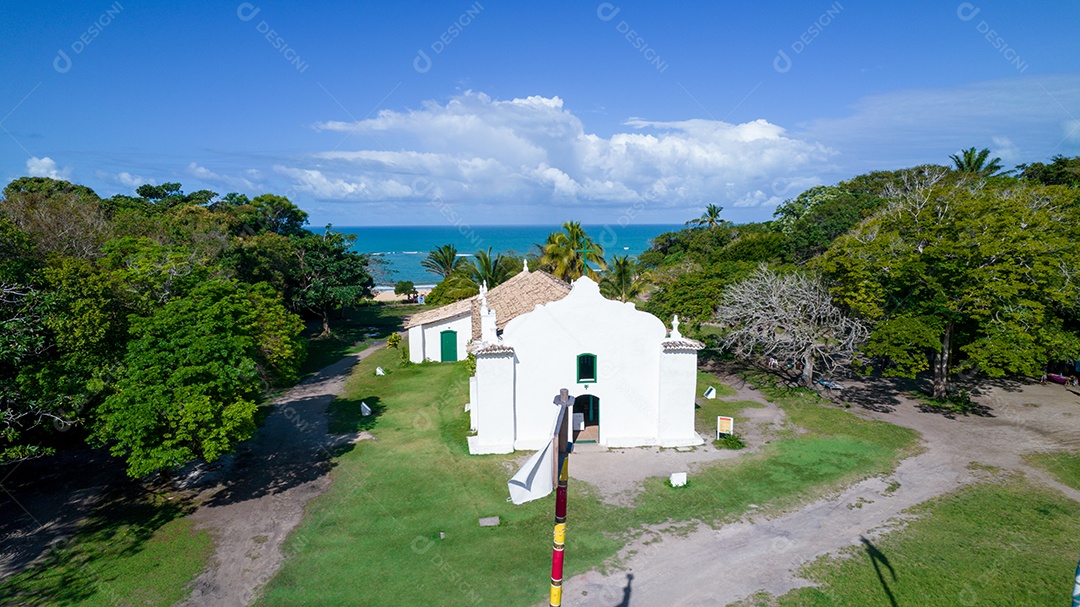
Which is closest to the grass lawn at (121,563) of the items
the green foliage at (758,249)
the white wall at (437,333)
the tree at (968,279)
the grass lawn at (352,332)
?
the grass lawn at (352,332)

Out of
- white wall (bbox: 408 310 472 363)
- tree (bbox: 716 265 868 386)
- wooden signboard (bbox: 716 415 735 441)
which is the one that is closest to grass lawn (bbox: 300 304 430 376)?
white wall (bbox: 408 310 472 363)

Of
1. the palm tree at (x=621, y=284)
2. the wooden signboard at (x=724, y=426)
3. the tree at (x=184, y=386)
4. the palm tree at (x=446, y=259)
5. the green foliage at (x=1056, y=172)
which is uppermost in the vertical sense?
the green foliage at (x=1056, y=172)

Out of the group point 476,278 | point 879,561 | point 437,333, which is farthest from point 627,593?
point 476,278

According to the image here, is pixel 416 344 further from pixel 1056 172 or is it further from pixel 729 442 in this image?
pixel 1056 172

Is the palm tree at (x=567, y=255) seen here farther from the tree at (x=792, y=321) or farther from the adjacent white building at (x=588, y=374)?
the adjacent white building at (x=588, y=374)

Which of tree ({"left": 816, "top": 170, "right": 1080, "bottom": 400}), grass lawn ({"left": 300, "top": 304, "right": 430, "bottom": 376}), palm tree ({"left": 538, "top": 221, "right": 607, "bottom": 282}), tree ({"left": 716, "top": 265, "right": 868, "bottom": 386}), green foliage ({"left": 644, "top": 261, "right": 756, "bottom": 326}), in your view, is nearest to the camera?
tree ({"left": 816, "top": 170, "right": 1080, "bottom": 400})

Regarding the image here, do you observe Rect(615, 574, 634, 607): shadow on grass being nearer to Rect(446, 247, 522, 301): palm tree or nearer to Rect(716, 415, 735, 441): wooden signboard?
Rect(716, 415, 735, 441): wooden signboard
